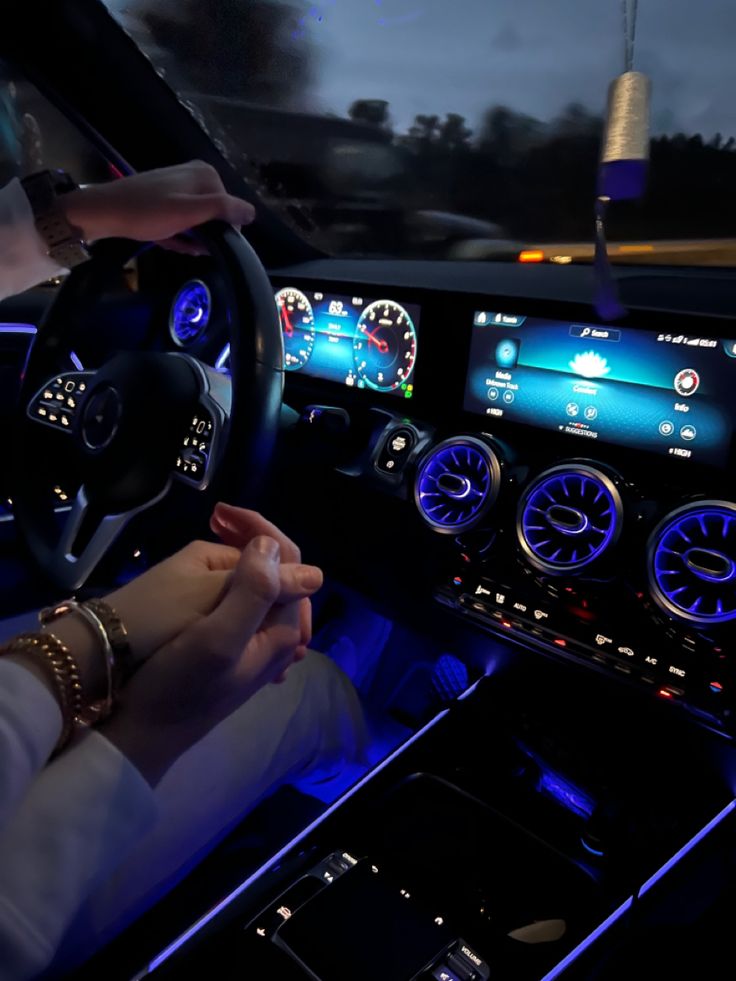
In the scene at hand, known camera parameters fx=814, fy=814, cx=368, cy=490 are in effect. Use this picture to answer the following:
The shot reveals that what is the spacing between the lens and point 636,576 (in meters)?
1.43

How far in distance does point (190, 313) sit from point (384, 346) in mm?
575

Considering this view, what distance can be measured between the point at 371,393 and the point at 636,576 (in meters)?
0.85

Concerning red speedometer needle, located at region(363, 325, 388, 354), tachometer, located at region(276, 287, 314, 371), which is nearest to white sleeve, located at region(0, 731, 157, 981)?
red speedometer needle, located at region(363, 325, 388, 354)

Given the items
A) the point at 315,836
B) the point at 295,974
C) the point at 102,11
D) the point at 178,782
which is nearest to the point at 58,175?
the point at 102,11

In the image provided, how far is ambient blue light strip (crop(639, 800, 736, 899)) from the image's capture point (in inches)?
49.9

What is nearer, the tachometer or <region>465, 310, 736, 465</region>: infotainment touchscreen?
<region>465, 310, 736, 465</region>: infotainment touchscreen

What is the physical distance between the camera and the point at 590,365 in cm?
158

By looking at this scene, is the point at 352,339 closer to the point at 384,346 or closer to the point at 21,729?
the point at 384,346

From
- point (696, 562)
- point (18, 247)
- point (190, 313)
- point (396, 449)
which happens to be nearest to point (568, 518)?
point (696, 562)

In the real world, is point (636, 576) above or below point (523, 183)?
below

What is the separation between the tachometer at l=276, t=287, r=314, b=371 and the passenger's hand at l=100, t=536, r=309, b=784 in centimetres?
137

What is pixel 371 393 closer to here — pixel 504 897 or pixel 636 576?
pixel 636 576

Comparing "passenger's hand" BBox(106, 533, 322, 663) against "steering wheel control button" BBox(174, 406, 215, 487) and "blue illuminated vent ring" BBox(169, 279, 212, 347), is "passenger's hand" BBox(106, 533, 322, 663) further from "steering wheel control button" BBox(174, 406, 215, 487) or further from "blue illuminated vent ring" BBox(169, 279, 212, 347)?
"blue illuminated vent ring" BBox(169, 279, 212, 347)

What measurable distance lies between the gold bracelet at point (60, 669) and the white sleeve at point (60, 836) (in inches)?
1.2
